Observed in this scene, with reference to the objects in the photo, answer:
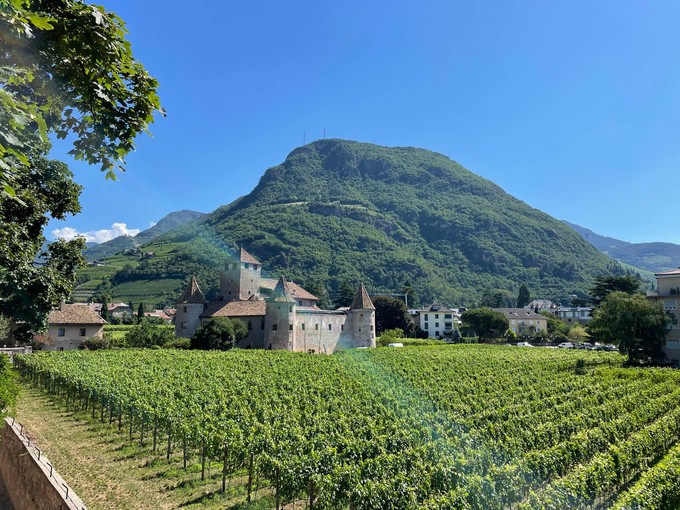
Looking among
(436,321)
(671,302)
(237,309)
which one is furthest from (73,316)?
(436,321)

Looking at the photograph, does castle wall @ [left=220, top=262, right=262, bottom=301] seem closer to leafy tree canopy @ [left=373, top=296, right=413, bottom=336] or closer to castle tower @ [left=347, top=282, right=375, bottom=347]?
castle tower @ [left=347, top=282, right=375, bottom=347]

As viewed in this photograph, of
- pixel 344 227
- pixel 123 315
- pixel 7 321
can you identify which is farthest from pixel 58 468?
pixel 344 227

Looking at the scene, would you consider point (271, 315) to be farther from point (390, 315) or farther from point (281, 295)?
point (390, 315)

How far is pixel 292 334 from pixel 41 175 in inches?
1448

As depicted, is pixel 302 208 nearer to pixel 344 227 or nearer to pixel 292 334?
pixel 344 227

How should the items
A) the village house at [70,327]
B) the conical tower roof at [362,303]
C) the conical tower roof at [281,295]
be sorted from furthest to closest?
the conical tower roof at [362,303], the conical tower roof at [281,295], the village house at [70,327]

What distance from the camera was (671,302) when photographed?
142ft

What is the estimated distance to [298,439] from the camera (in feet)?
42.3

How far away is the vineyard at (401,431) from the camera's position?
33.9 ft

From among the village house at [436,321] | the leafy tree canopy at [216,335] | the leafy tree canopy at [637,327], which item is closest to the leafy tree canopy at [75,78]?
the leafy tree canopy at [216,335]

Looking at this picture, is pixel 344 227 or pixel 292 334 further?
pixel 344 227

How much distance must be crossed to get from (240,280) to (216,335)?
13.8 meters

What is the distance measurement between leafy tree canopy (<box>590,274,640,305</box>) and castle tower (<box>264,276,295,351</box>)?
54514 millimetres

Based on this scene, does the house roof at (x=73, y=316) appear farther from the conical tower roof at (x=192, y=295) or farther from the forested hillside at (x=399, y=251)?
the forested hillside at (x=399, y=251)
